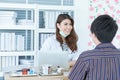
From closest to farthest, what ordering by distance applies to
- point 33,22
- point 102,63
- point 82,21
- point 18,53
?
point 102,63 < point 18,53 < point 33,22 < point 82,21

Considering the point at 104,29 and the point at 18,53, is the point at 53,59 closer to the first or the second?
the point at 104,29

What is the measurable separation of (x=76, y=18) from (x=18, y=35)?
0.99 m

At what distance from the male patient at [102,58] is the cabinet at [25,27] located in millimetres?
1987

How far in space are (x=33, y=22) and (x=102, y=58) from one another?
83.6 inches

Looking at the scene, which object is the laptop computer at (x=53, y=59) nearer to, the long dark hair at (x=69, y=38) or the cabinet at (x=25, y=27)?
the long dark hair at (x=69, y=38)

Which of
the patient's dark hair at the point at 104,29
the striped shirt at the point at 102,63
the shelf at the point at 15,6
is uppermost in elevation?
the shelf at the point at 15,6

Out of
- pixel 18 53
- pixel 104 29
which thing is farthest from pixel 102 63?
pixel 18 53

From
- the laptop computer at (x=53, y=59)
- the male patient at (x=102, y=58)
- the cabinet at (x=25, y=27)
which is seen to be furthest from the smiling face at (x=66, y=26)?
the male patient at (x=102, y=58)

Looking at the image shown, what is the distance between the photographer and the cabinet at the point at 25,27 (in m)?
3.23

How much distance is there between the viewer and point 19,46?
3307 mm

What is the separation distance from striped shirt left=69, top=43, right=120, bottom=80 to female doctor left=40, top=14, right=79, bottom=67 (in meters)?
1.61

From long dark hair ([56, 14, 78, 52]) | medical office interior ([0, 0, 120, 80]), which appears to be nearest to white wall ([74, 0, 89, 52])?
medical office interior ([0, 0, 120, 80])

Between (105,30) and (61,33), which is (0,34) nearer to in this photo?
(61,33)

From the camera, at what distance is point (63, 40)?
310 centimetres
